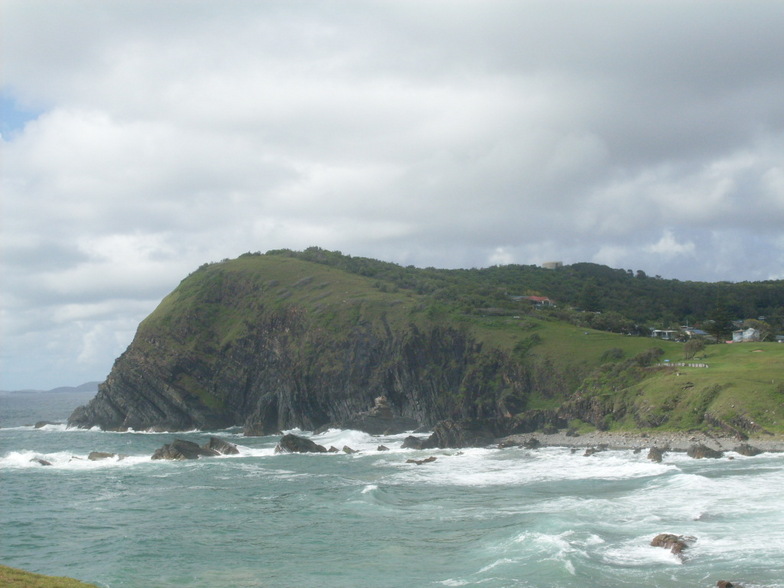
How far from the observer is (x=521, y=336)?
3356 inches

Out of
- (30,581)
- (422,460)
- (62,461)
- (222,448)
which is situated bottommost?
(422,460)

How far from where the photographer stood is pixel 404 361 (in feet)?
284

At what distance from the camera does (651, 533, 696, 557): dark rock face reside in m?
26.2

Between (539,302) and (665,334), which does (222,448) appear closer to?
(665,334)

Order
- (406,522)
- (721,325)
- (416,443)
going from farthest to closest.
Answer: (721,325) → (416,443) → (406,522)

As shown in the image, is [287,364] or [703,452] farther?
[287,364]

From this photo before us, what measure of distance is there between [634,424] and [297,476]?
30.5 meters

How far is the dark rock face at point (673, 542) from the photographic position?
85.9ft

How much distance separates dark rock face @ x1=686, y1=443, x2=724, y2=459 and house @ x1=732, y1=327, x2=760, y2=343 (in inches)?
1823

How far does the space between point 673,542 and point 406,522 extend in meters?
13.0

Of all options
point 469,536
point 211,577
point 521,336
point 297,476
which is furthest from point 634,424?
point 211,577

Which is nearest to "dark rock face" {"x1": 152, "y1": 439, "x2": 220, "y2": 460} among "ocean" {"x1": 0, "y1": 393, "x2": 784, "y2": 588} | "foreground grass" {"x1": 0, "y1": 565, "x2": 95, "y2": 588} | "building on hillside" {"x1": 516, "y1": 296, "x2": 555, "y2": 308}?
"ocean" {"x1": 0, "y1": 393, "x2": 784, "y2": 588}

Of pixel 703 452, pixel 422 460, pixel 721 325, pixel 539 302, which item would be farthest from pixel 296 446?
pixel 539 302

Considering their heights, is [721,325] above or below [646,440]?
above
